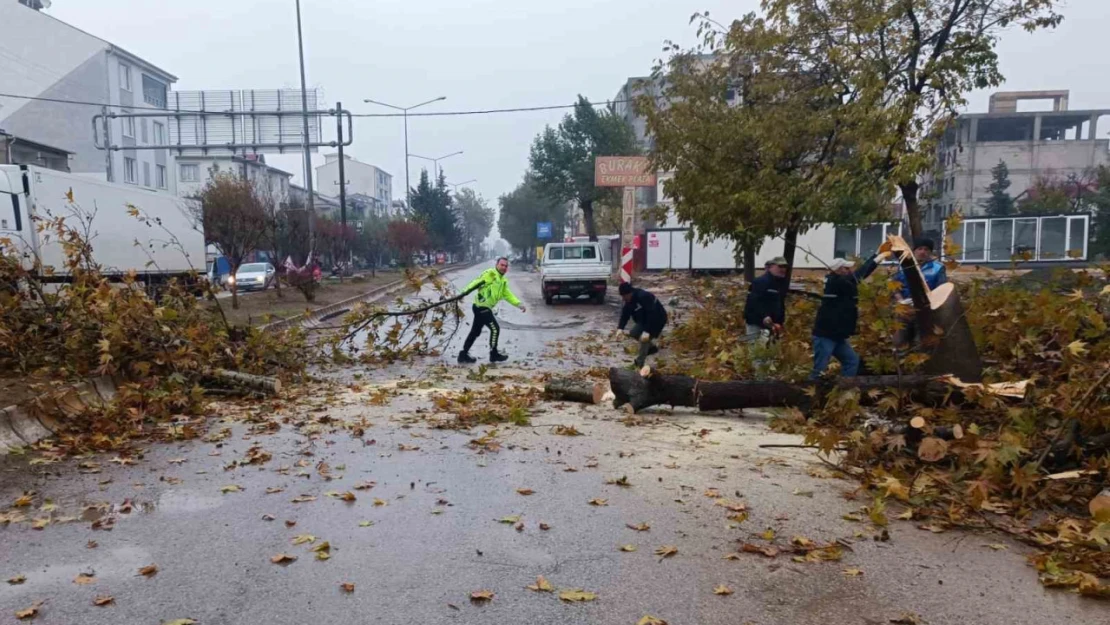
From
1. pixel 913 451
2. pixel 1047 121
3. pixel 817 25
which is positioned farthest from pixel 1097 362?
pixel 1047 121

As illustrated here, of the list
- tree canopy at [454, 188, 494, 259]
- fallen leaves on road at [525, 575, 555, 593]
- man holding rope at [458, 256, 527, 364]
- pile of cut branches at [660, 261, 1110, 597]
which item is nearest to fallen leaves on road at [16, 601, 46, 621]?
fallen leaves on road at [525, 575, 555, 593]

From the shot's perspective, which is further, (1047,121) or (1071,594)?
(1047,121)

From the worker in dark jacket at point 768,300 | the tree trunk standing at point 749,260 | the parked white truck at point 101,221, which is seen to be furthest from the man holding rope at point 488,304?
the tree trunk standing at point 749,260

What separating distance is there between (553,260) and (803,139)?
11.7 metres

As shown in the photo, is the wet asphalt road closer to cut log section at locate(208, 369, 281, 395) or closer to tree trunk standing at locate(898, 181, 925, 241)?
cut log section at locate(208, 369, 281, 395)

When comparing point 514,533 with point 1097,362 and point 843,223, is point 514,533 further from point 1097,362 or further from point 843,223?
point 843,223

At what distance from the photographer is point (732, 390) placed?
731cm

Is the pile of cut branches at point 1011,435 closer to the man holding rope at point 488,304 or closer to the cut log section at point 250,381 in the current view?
the man holding rope at point 488,304

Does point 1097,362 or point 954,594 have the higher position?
point 1097,362

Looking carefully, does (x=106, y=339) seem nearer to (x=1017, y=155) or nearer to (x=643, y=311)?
(x=643, y=311)

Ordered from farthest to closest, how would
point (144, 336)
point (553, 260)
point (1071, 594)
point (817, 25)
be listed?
point (553, 260), point (817, 25), point (144, 336), point (1071, 594)

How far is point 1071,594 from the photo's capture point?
12.2 ft

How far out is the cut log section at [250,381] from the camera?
873 cm

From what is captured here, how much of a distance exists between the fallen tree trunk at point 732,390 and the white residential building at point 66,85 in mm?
36142
